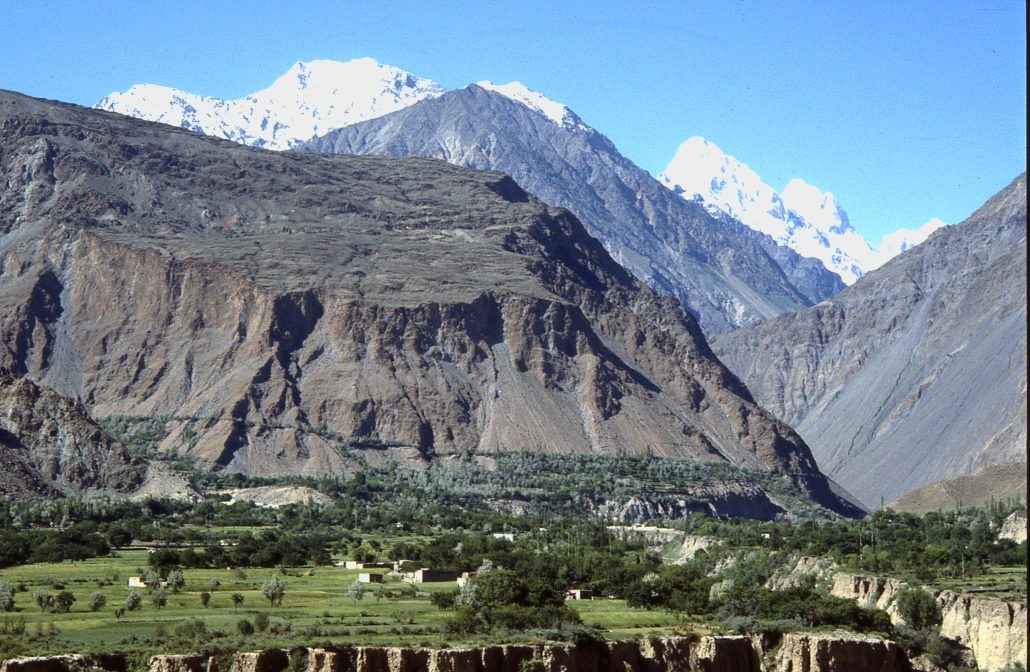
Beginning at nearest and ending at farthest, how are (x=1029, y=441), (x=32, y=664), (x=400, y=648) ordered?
(x=1029, y=441), (x=32, y=664), (x=400, y=648)

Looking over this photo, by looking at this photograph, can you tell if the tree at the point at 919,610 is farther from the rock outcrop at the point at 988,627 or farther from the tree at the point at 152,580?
the tree at the point at 152,580

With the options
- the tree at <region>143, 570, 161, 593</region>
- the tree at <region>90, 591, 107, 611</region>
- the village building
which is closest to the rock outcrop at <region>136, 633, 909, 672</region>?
the tree at <region>90, 591, 107, 611</region>

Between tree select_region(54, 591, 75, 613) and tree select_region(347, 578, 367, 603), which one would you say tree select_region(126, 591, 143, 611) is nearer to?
tree select_region(54, 591, 75, 613)

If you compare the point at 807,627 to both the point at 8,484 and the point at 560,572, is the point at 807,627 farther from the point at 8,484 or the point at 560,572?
the point at 8,484

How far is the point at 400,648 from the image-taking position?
258ft

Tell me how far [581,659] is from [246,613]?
60.5 feet

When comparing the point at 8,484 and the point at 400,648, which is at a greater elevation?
the point at 8,484

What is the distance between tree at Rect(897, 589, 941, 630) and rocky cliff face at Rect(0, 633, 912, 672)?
28.4 feet

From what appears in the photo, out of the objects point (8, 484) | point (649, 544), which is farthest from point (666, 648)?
point (8, 484)

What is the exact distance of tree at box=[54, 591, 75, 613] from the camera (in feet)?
300

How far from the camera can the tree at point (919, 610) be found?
10481 cm

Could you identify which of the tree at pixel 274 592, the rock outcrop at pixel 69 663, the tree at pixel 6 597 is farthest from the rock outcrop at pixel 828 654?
the tree at pixel 6 597

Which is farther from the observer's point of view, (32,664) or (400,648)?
(400,648)

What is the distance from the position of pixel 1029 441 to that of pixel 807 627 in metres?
61.7
